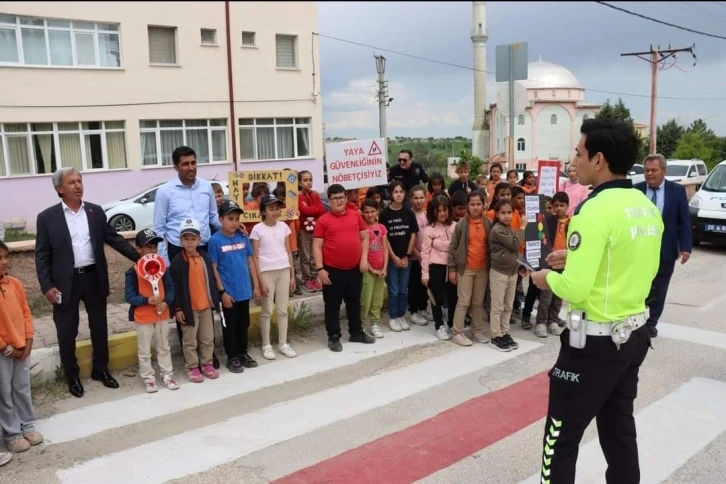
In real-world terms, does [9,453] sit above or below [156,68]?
below

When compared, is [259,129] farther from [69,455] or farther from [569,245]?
[569,245]

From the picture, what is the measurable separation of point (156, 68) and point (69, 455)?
20.0 m

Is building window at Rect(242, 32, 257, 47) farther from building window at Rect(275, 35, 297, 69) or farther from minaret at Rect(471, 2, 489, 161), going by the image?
minaret at Rect(471, 2, 489, 161)

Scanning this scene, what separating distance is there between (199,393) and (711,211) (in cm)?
1098

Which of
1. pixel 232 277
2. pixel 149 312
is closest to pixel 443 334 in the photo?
pixel 232 277

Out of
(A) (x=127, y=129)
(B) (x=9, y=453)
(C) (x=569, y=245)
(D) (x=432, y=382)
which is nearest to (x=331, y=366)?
(D) (x=432, y=382)

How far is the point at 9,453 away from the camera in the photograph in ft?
13.4

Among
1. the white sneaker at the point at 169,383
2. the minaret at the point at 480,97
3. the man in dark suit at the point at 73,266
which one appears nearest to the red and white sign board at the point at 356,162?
the man in dark suit at the point at 73,266

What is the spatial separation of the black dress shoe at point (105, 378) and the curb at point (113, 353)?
10 cm

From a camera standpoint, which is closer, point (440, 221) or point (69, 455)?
point (69, 455)

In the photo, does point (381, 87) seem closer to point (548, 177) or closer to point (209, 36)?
point (209, 36)

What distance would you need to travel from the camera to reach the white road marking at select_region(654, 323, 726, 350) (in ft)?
21.1

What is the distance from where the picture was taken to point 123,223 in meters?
15.5

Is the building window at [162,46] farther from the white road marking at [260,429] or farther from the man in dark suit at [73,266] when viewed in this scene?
the white road marking at [260,429]
